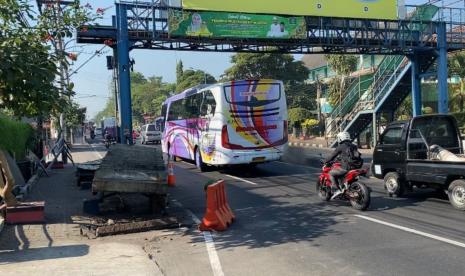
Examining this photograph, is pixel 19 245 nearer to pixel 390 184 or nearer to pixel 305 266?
pixel 305 266

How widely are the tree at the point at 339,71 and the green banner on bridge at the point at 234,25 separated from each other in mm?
19374

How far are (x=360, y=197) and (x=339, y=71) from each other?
37.8 meters

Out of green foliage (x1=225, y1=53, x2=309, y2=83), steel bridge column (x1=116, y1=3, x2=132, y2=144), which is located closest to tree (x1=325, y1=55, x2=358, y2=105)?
green foliage (x1=225, y1=53, x2=309, y2=83)

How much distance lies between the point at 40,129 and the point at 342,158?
1539 cm

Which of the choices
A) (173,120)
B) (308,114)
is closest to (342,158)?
(173,120)

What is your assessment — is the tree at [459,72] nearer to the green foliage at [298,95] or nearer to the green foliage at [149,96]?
the green foliage at [298,95]

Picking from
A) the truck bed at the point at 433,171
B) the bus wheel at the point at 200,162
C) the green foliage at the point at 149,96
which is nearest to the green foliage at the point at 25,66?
the truck bed at the point at 433,171

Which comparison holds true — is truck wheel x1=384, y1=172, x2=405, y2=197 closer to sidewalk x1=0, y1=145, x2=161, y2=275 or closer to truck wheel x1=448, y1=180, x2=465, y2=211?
truck wheel x1=448, y1=180, x2=465, y2=211

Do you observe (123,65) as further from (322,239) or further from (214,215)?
(322,239)

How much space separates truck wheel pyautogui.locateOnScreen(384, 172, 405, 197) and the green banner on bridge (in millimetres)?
14085

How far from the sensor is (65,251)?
8.09 m

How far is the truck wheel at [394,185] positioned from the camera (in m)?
12.3

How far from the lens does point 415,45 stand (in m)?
29.8

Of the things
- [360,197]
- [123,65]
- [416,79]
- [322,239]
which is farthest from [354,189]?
[416,79]
